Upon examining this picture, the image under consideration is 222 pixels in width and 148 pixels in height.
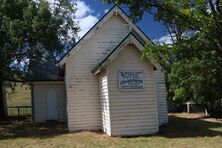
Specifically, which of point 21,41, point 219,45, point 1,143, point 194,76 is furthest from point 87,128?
point 219,45

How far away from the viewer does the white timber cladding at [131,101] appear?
18.7 metres

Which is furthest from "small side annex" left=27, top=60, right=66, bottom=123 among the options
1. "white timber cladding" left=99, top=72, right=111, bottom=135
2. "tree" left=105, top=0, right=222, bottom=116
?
"tree" left=105, top=0, right=222, bottom=116

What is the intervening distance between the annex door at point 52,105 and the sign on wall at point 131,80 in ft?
33.0

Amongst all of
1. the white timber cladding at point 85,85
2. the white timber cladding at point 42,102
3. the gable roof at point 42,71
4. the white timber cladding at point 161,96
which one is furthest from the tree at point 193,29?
the white timber cladding at point 42,102

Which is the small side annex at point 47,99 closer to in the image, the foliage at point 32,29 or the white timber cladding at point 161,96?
the foliage at point 32,29

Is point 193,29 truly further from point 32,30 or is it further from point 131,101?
point 32,30

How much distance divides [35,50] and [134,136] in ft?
44.7

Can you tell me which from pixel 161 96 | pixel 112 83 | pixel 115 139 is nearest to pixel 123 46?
pixel 112 83

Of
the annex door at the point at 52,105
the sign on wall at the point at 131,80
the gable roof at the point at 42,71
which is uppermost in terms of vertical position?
the gable roof at the point at 42,71

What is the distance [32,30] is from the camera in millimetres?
27453

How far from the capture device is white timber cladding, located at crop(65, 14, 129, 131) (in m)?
21.0

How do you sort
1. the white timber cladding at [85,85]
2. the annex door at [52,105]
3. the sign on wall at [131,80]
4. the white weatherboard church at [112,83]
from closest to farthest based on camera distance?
the white weatherboard church at [112,83], the sign on wall at [131,80], the white timber cladding at [85,85], the annex door at [52,105]

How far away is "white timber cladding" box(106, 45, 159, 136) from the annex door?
9924 millimetres

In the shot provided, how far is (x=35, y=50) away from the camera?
2931 cm
